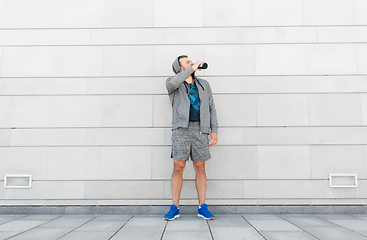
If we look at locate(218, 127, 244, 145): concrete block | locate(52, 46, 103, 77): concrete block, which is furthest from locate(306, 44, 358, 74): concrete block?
locate(52, 46, 103, 77): concrete block

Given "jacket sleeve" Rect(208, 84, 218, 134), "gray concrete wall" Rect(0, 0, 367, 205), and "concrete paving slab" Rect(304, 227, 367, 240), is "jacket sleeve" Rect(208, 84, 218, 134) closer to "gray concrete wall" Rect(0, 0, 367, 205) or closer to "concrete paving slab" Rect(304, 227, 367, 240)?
"gray concrete wall" Rect(0, 0, 367, 205)

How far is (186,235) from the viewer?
2.15m

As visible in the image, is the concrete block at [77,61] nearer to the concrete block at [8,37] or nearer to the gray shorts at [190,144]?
the concrete block at [8,37]

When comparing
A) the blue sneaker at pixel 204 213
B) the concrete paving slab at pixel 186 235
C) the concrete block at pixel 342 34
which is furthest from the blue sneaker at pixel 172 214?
the concrete block at pixel 342 34

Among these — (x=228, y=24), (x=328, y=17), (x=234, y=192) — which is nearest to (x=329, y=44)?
(x=328, y=17)

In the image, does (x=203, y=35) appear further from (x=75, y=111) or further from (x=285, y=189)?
(x=285, y=189)

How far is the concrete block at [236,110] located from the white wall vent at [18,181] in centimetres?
282

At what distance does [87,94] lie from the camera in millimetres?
3223

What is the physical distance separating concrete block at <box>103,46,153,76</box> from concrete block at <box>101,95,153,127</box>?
0.37 meters

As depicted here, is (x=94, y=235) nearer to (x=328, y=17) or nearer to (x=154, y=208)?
(x=154, y=208)

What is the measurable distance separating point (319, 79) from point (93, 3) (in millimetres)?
3526

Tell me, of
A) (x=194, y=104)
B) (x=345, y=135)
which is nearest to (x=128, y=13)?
(x=194, y=104)

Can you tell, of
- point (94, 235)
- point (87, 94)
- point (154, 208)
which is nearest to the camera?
point (94, 235)

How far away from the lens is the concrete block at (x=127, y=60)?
3.26m
